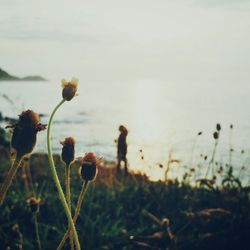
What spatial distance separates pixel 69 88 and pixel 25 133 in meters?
0.28

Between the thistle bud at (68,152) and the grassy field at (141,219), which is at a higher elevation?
the thistle bud at (68,152)

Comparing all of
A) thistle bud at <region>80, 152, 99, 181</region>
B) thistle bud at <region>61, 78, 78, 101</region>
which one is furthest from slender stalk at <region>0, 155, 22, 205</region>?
thistle bud at <region>80, 152, 99, 181</region>

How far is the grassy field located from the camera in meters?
3.23

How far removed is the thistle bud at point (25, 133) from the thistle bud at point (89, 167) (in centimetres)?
27

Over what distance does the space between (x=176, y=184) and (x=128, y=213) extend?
0.77 metres

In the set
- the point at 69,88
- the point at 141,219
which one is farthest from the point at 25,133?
the point at 141,219

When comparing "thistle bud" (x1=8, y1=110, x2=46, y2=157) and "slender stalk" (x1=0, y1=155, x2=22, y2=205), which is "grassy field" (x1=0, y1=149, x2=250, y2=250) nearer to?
"thistle bud" (x1=8, y1=110, x2=46, y2=157)

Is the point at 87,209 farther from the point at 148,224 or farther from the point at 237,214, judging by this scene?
the point at 237,214

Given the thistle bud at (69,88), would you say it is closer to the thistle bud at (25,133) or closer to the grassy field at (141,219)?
the thistle bud at (25,133)

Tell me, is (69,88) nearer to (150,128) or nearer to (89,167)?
(89,167)

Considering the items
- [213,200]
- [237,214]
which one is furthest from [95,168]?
[213,200]

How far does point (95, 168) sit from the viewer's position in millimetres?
1271

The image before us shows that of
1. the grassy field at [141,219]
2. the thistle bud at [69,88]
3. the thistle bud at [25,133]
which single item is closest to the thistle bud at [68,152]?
the thistle bud at [69,88]

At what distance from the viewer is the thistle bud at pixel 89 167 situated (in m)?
1.24
